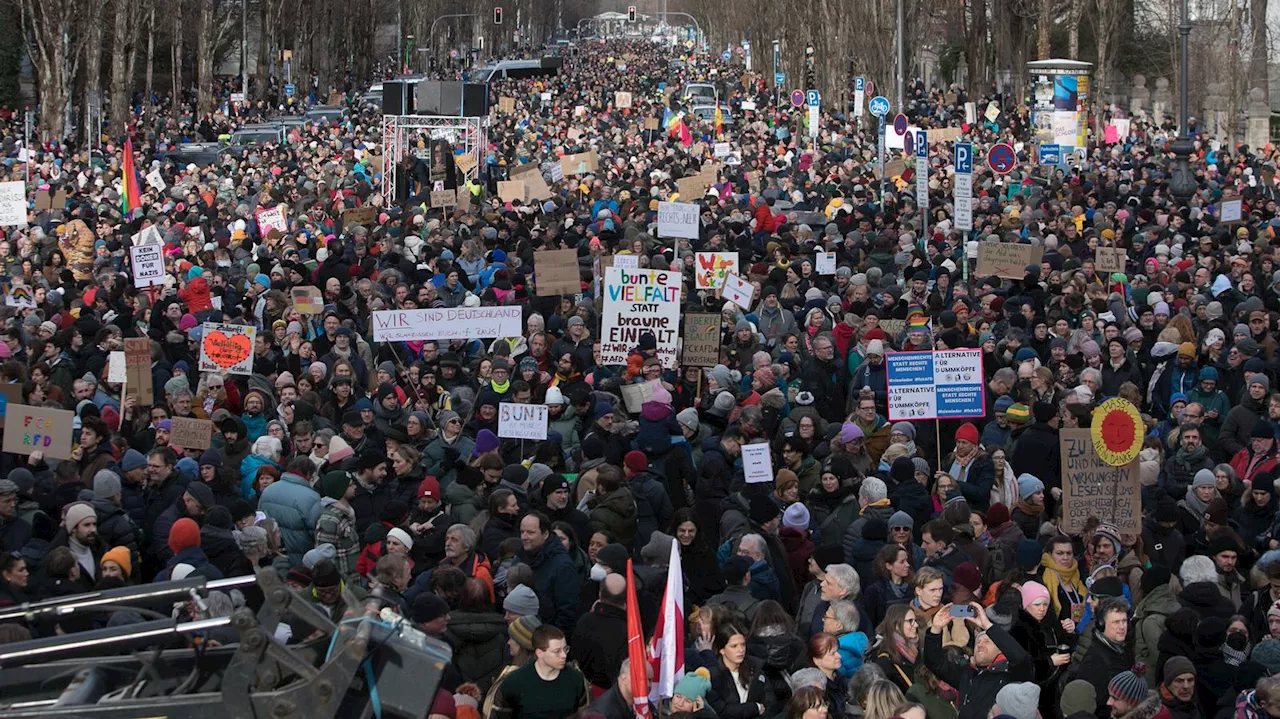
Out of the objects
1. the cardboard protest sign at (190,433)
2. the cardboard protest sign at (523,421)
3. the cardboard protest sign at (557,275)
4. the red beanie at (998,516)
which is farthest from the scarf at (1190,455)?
the cardboard protest sign at (557,275)

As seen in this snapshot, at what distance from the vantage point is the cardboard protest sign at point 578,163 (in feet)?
93.6

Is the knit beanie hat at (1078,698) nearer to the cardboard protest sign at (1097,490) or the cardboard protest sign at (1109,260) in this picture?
the cardboard protest sign at (1097,490)

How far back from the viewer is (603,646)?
734 centimetres

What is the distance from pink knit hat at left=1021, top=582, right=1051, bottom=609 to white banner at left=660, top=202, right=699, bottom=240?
11.7 m

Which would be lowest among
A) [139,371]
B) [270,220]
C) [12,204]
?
[139,371]

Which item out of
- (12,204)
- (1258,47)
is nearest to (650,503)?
(12,204)

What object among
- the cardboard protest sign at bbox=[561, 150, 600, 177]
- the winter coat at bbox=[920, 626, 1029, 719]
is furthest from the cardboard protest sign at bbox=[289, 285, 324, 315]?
the cardboard protest sign at bbox=[561, 150, 600, 177]

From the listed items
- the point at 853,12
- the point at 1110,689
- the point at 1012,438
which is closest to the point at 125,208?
the point at 1012,438

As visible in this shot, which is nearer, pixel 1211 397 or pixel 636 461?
pixel 636 461

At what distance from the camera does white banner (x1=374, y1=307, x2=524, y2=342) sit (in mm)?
13977

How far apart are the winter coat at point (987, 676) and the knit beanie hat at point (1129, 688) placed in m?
0.45

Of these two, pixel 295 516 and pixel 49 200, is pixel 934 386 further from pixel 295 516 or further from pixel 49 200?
pixel 49 200

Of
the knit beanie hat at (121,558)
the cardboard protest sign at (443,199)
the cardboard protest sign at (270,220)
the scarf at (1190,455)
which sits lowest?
the knit beanie hat at (121,558)

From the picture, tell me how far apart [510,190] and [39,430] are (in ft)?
48.3
